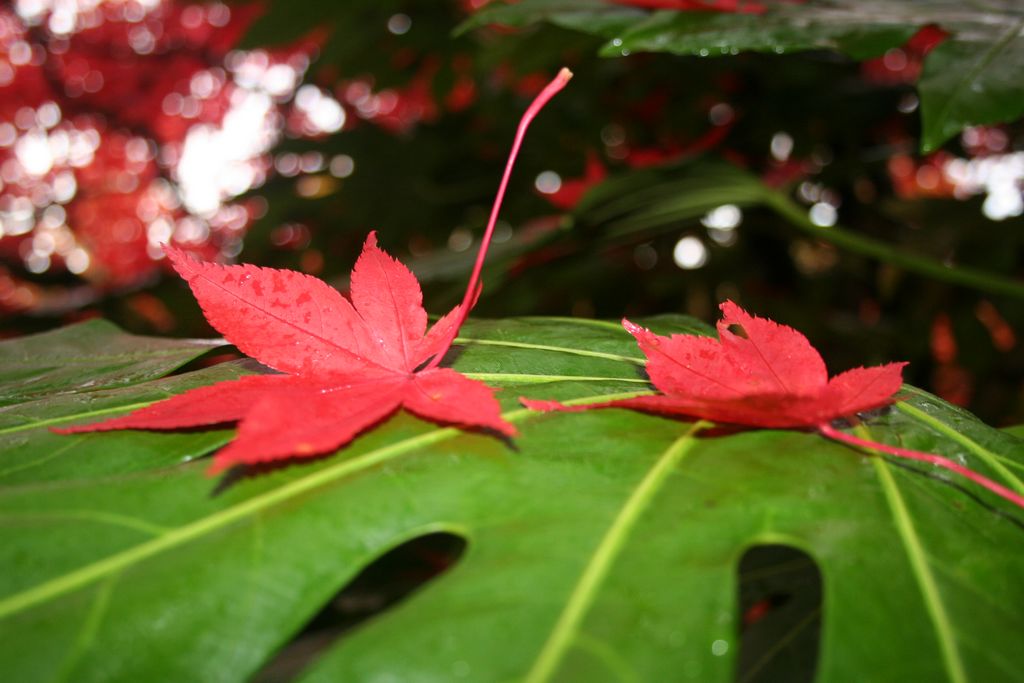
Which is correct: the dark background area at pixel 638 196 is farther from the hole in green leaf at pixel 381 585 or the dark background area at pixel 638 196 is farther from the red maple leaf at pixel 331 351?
the red maple leaf at pixel 331 351

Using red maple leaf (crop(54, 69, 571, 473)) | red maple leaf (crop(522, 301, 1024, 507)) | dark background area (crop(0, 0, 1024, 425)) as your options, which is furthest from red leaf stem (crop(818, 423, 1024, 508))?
dark background area (crop(0, 0, 1024, 425))

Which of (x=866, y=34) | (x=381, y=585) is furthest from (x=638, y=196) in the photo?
(x=381, y=585)

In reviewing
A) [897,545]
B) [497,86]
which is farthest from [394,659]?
[497,86]

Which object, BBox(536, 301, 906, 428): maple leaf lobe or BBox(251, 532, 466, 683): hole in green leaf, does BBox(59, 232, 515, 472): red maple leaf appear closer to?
BBox(536, 301, 906, 428): maple leaf lobe

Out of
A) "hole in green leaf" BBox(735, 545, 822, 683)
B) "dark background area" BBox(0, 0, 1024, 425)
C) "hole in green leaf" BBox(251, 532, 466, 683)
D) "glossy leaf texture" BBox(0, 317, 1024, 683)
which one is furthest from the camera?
"dark background area" BBox(0, 0, 1024, 425)

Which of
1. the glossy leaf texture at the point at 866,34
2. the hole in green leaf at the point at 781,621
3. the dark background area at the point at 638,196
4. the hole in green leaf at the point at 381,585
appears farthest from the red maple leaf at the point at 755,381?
the dark background area at the point at 638,196

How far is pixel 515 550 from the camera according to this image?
30 centimetres

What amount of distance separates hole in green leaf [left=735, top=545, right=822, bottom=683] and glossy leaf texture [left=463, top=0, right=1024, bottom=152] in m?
0.35

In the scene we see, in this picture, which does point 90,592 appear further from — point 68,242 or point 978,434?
point 68,242

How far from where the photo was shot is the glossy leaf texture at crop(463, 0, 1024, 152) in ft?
1.98

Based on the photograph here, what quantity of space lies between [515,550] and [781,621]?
35 cm

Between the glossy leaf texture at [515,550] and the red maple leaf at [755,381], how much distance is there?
1 cm

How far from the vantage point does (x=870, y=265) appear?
2.03 metres

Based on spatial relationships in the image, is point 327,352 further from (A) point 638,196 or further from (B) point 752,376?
(A) point 638,196
